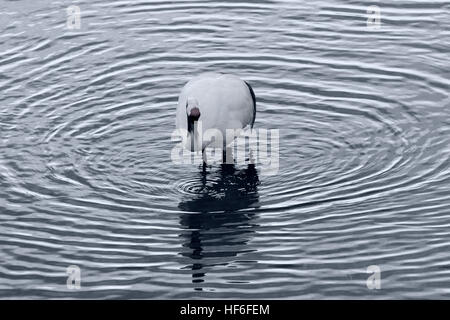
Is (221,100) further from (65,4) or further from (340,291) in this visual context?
(65,4)

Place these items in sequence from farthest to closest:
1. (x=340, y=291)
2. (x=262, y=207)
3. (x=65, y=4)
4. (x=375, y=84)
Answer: (x=65, y=4) → (x=375, y=84) → (x=262, y=207) → (x=340, y=291)

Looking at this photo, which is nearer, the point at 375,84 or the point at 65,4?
the point at 375,84

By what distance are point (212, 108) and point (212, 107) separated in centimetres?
1

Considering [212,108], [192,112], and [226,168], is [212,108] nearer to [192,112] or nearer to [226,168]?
[192,112]

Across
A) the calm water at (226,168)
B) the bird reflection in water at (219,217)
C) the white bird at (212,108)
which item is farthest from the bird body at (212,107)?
the calm water at (226,168)

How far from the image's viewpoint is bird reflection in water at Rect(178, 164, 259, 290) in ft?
47.1

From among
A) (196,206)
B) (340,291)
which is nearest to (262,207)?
(196,206)

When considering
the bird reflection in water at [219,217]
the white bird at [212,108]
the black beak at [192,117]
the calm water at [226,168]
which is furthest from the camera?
the white bird at [212,108]

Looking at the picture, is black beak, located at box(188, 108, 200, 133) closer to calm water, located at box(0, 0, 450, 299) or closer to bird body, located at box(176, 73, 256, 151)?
bird body, located at box(176, 73, 256, 151)

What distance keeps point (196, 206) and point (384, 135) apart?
10.6 feet

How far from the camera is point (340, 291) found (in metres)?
13.4

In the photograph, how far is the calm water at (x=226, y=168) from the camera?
13938 mm

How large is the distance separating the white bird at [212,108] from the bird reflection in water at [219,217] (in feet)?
1.62

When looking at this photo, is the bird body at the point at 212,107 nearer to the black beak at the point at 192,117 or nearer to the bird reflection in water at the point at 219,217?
the black beak at the point at 192,117
